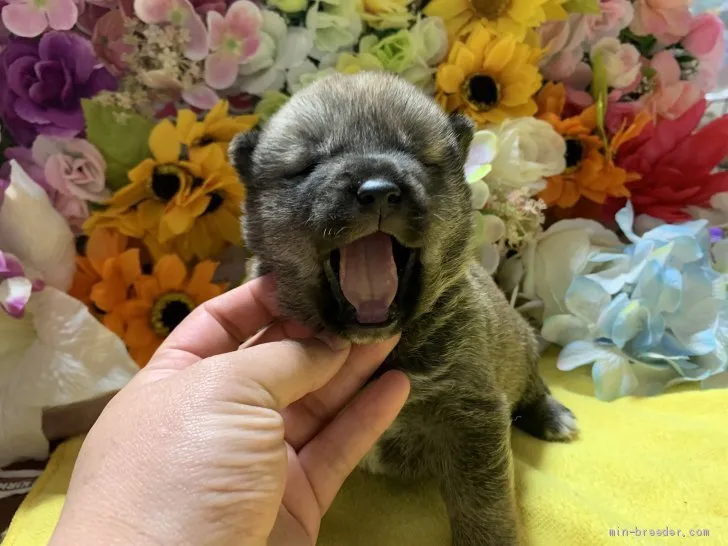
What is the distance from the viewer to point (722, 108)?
263 cm

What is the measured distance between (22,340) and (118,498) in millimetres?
1135

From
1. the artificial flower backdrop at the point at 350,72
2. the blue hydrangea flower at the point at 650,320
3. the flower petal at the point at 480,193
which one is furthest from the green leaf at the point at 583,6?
the blue hydrangea flower at the point at 650,320

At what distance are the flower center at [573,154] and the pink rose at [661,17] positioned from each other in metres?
0.52

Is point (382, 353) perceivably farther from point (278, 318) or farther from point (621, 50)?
point (621, 50)

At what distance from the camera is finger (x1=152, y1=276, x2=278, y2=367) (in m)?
1.44

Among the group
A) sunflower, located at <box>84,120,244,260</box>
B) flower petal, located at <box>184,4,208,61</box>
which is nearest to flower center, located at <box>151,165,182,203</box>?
sunflower, located at <box>84,120,244,260</box>

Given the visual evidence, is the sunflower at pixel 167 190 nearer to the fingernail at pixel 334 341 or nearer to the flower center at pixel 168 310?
the flower center at pixel 168 310

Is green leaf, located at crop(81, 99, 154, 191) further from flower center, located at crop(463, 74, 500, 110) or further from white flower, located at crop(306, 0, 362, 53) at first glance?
flower center, located at crop(463, 74, 500, 110)

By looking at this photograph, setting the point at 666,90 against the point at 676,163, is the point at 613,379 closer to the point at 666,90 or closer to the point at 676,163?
the point at 676,163

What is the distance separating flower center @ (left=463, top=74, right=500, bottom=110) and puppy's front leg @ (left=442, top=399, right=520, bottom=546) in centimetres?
113

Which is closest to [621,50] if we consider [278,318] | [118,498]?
[278,318]

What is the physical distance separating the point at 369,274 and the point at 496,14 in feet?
4.33

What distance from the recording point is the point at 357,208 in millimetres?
1104

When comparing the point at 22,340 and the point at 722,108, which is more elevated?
the point at 722,108
